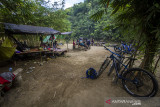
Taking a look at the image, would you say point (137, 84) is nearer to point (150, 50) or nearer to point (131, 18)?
point (150, 50)

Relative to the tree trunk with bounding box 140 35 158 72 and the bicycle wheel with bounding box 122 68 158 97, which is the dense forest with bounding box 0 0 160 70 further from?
the bicycle wheel with bounding box 122 68 158 97

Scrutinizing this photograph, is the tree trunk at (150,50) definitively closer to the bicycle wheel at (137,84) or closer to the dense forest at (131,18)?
the dense forest at (131,18)

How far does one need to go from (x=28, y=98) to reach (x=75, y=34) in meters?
24.1

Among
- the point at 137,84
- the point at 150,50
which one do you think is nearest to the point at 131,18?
the point at 150,50

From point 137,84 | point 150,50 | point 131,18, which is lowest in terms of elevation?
point 137,84

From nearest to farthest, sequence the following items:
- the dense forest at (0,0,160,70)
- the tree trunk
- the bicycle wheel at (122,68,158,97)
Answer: the dense forest at (0,0,160,70), the bicycle wheel at (122,68,158,97), the tree trunk

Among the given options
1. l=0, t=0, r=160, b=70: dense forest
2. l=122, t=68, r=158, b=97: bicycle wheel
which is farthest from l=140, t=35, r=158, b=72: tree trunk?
l=122, t=68, r=158, b=97: bicycle wheel

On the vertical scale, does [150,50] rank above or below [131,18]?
below

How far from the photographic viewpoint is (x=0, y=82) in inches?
74.5

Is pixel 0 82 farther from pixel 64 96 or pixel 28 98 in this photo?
pixel 64 96

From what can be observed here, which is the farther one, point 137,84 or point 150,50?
point 150,50

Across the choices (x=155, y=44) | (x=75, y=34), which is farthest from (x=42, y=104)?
(x=75, y=34)

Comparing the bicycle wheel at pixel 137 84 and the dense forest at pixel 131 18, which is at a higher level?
the dense forest at pixel 131 18

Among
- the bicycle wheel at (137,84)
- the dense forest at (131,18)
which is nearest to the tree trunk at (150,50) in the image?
the dense forest at (131,18)
